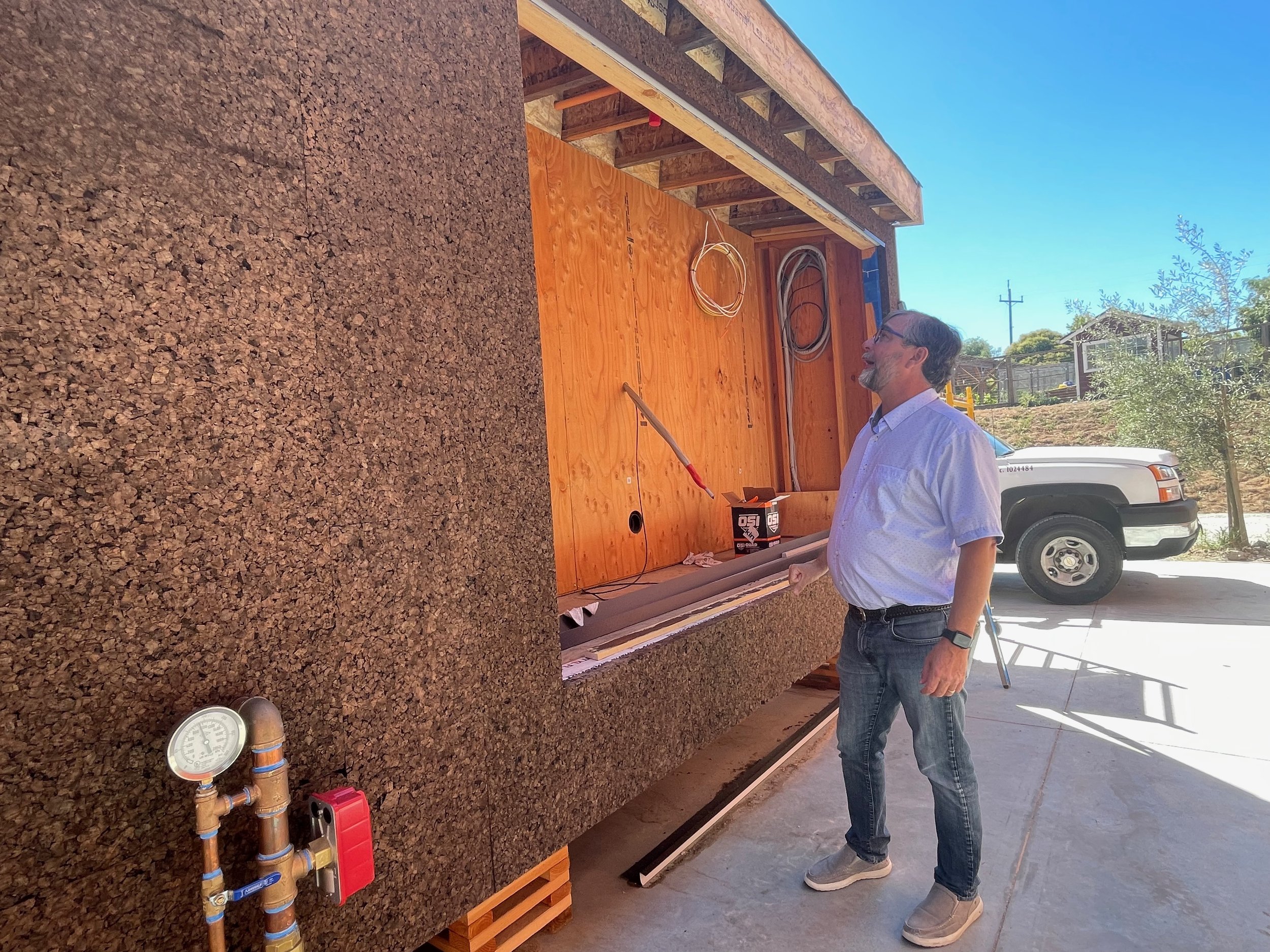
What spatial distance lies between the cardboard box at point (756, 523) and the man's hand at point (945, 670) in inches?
78.9

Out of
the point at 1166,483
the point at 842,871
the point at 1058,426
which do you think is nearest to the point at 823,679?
the point at 842,871

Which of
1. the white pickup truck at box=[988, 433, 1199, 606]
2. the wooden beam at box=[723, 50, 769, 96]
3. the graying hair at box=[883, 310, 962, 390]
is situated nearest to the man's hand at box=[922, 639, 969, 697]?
the graying hair at box=[883, 310, 962, 390]

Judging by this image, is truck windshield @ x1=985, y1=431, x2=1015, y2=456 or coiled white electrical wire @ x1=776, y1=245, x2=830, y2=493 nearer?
coiled white electrical wire @ x1=776, y1=245, x2=830, y2=493

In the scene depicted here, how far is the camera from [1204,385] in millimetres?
8336

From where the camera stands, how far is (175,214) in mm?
1193

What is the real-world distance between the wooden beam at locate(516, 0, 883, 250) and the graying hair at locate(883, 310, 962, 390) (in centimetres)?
112

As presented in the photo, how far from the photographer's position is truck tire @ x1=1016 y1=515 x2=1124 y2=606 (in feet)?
19.6

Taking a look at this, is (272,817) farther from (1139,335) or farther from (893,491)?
(1139,335)

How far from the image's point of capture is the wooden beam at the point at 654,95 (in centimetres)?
209

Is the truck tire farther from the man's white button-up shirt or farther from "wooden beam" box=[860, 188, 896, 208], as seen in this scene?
the man's white button-up shirt

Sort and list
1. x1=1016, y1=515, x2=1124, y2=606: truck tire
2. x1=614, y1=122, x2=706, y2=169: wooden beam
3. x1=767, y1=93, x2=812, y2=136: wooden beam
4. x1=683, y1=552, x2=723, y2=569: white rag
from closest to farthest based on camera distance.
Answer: x1=767, y1=93, x2=812, y2=136: wooden beam, x1=614, y1=122, x2=706, y2=169: wooden beam, x1=683, y1=552, x2=723, y2=569: white rag, x1=1016, y1=515, x2=1124, y2=606: truck tire

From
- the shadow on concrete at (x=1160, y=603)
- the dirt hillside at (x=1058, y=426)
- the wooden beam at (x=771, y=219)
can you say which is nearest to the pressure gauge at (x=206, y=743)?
the wooden beam at (x=771, y=219)

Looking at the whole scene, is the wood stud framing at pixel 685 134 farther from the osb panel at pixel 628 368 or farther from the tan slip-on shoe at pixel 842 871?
the tan slip-on shoe at pixel 842 871

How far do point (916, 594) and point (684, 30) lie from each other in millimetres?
2100
